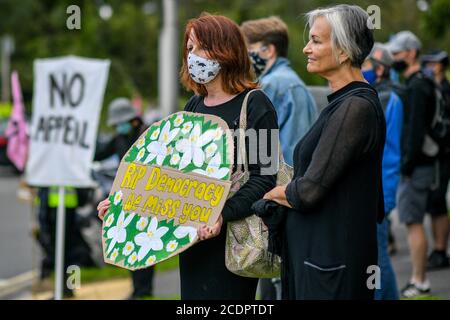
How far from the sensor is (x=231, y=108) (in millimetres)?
4012

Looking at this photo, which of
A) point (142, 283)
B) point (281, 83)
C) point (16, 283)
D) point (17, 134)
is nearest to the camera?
point (281, 83)

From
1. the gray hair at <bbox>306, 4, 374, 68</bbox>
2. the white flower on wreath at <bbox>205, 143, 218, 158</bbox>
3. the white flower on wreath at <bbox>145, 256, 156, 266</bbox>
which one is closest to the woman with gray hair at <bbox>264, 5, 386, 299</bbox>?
the gray hair at <bbox>306, 4, 374, 68</bbox>

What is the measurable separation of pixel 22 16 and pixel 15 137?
40.9m

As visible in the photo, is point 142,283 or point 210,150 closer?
point 210,150

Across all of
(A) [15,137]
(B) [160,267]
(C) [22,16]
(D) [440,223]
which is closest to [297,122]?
(D) [440,223]

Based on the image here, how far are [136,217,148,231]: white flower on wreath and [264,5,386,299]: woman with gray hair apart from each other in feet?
1.88

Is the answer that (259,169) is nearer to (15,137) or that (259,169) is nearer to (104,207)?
(104,207)

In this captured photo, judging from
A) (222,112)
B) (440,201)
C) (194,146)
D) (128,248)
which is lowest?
(440,201)

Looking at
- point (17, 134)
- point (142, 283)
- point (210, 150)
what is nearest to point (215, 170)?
point (210, 150)

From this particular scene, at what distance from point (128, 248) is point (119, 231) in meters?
0.10

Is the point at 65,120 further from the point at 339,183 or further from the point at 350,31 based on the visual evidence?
the point at 339,183

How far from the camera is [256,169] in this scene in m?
3.90

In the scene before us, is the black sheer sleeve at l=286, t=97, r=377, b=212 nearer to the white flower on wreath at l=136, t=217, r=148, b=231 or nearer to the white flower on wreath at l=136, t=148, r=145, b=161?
the white flower on wreath at l=136, t=217, r=148, b=231
